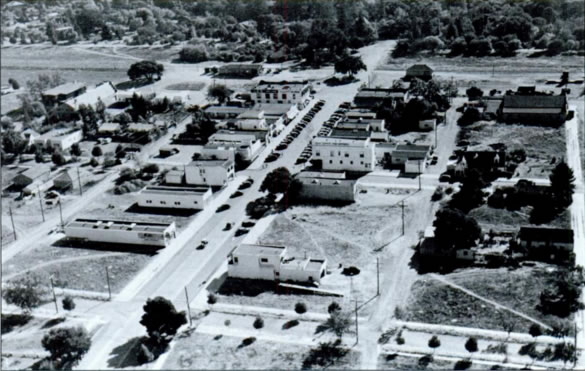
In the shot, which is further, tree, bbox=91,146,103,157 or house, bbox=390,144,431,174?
tree, bbox=91,146,103,157

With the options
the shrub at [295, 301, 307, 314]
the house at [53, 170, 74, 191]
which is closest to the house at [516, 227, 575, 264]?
the shrub at [295, 301, 307, 314]

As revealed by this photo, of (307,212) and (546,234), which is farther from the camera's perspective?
(307,212)

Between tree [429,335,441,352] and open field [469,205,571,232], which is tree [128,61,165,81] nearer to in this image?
open field [469,205,571,232]

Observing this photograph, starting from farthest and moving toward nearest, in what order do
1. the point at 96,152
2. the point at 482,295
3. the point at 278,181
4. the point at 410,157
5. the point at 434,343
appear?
1. the point at 96,152
2. the point at 410,157
3. the point at 278,181
4. the point at 482,295
5. the point at 434,343

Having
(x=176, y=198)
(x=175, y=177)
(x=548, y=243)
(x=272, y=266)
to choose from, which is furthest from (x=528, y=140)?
(x=176, y=198)

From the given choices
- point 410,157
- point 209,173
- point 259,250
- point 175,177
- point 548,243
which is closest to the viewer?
point 548,243

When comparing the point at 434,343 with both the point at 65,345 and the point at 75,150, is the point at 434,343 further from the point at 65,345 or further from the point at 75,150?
the point at 75,150
